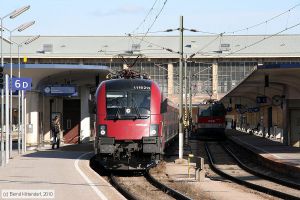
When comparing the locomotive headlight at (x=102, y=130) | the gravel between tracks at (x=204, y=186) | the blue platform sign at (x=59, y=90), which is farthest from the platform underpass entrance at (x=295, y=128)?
the locomotive headlight at (x=102, y=130)

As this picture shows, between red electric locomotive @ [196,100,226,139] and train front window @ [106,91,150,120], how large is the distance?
26759 mm

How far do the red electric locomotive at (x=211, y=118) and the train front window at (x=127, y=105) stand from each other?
87.8ft

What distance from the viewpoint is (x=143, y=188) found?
Answer: 18469 mm

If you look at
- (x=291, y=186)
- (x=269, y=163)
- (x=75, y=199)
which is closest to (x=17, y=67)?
(x=269, y=163)

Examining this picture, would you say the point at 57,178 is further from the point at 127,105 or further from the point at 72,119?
the point at 72,119

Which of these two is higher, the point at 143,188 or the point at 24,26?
the point at 24,26

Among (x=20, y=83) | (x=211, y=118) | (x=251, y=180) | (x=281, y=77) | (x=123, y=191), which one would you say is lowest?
(x=251, y=180)

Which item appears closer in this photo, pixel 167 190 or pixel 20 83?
pixel 167 190

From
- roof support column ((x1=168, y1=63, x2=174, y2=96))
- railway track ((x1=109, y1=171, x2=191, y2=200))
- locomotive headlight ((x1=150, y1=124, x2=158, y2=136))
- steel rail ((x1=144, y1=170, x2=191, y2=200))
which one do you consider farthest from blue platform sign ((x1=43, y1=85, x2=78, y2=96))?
roof support column ((x1=168, y1=63, x2=174, y2=96))

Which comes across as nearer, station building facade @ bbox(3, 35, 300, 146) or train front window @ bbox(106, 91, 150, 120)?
train front window @ bbox(106, 91, 150, 120)

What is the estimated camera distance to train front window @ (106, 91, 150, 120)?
867 inches

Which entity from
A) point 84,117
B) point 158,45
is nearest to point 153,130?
point 84,117

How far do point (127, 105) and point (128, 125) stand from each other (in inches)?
32.6

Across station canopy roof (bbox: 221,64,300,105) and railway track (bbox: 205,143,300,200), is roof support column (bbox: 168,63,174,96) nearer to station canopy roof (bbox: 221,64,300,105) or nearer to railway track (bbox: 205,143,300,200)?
station canopy roof (bbox: 221,64,300,105)
